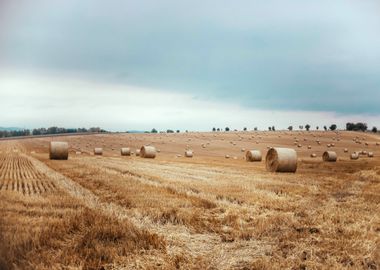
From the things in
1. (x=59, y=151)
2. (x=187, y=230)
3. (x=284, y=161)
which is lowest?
(x=187, y=230)

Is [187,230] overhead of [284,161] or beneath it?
beneath

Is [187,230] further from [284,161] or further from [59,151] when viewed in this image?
[59,151]

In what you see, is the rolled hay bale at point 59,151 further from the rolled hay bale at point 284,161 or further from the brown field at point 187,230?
the brown field at point 187,230

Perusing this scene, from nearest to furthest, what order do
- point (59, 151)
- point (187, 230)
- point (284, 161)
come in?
point (187, 230), point (284, 161), point (59, 151)

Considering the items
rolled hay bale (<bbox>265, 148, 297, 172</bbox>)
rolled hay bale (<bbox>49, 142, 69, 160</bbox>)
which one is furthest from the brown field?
rolled hay bale (<bbox>49, 142, 69, 160</bbox>)

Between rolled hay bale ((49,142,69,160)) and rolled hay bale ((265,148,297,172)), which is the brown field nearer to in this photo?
rolled hay bale ((265,148,297,172))

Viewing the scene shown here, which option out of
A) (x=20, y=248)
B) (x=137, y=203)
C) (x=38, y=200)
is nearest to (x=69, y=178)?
(x=38, y=200)

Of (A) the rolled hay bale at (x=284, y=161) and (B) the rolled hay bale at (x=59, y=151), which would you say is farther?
(B) the rolled hay bale at (x=59, y=151)

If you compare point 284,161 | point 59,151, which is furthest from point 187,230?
point 59,151

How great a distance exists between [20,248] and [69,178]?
38.7ft

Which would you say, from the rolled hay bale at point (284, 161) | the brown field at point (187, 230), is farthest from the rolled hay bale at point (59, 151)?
the brown field at point (187, 230)

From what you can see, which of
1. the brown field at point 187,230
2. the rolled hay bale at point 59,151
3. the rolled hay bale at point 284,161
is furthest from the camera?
the rolled hay bale at point 59,151

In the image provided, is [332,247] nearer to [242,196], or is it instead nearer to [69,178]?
[242,196]

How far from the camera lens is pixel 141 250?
6285 millimetres
